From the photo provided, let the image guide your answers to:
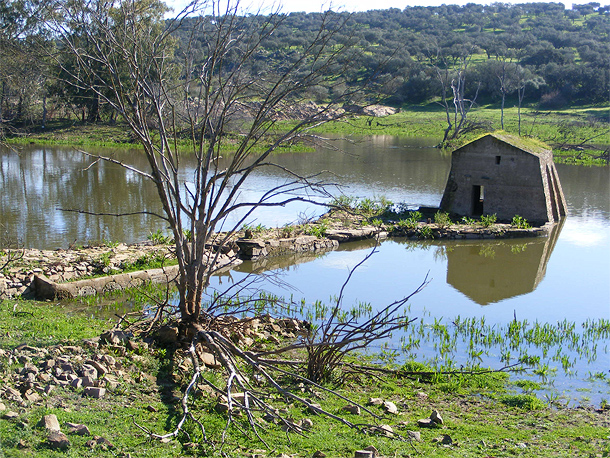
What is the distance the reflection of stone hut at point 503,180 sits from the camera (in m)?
21.4

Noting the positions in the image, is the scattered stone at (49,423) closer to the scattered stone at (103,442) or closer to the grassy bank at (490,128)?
the scattered stone at (103,442)

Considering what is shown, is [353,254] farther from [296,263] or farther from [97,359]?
[97,359]

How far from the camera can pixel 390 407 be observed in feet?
22.3

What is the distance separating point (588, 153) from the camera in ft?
135

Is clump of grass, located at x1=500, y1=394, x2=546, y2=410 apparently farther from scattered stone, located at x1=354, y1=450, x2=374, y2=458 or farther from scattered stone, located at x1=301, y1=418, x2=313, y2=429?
scattered stone, located at x1=354, y1=450, x2=374, y2=458

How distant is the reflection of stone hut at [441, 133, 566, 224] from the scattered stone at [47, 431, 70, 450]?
19189 millimetres

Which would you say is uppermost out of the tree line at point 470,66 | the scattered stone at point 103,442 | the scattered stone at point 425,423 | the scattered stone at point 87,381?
the tree line at point 470,66

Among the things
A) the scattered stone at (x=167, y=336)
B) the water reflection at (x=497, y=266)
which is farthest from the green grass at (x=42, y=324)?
the water reflection at (x=497, y=266)

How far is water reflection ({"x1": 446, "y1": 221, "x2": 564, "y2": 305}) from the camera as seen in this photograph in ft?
47.1

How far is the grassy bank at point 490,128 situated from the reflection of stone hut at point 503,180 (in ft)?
28.6

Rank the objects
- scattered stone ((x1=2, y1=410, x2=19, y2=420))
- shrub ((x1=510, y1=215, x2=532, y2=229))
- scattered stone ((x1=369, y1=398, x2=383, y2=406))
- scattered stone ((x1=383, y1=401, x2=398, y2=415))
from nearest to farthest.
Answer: scattered stone ((x1=2, y1=410, x2=19, y2=420))
scattered stone ((x1=383, y1=401, x2=398, y2=415))
scattered stone ((x1=369, y1=398, x2=383, y2=406))
shrub ((x1=510, y1=215, x2=532, y2=229))

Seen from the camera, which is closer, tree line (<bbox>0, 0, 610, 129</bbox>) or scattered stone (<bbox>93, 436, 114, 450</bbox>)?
scattered stone (<bbox>93, 436, 114, 450</bbox>)

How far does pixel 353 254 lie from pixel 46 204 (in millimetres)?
10872

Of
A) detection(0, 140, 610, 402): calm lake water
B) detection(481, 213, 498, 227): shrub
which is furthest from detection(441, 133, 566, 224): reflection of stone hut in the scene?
detection(0, 140, 610, 402): calm lake water
